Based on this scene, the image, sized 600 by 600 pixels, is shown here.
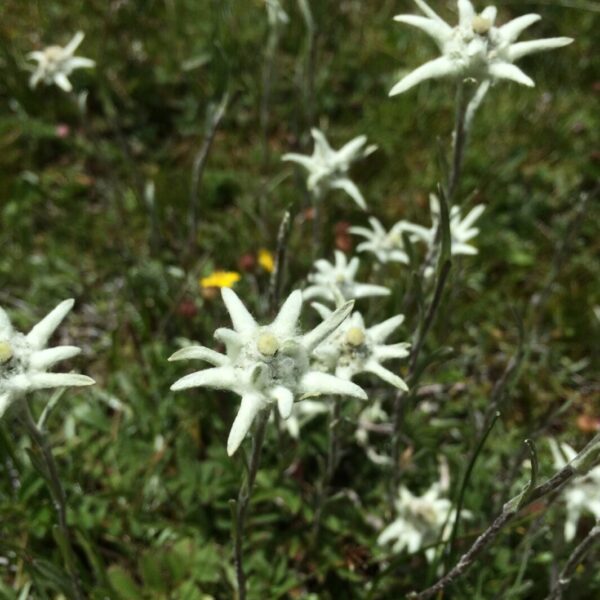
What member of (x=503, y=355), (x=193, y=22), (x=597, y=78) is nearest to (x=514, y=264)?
(x=503, y=355)

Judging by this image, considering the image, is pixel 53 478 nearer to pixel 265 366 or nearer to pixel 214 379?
pixel 214 379

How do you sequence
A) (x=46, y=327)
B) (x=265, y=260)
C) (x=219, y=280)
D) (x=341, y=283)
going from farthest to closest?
(x=265, y=260)
(x=219, y=280)
(x=341, y=283)
(x=46, y=327)

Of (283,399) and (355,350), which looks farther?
(355,350)

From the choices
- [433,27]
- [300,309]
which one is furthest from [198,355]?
[433,27]

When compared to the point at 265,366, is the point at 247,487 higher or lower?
lower

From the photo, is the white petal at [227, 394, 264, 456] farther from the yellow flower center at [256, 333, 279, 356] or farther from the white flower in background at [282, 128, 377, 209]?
the white flower in background at [282, 128, 377, 209]

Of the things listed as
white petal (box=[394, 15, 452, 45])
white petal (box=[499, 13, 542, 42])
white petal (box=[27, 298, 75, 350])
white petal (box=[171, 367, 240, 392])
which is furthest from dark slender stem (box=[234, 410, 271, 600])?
white petal (box=[499, 13, 542, 42])

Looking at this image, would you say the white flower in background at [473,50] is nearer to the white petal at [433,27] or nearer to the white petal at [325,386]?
the white petal at [433,27]
